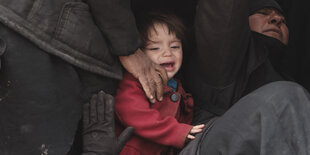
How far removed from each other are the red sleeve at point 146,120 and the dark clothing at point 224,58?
259mm

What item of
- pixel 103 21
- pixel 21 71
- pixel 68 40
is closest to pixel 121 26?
pixel 103 21

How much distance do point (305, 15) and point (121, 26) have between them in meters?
1.50

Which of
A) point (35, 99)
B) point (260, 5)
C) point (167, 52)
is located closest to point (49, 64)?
point (35, 99)

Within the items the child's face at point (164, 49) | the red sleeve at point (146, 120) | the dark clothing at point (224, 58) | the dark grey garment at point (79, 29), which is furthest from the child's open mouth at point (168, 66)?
the dark grey garment at point (79, 29)

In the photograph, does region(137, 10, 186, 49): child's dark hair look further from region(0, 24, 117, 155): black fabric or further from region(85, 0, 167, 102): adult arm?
region(0, 24, 117, 155): black fabric

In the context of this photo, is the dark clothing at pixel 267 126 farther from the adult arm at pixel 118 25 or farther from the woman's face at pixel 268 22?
the woman's face at pixel 268 22

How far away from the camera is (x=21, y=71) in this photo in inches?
47.2

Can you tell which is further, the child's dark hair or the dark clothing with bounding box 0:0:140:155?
the child's dark hair

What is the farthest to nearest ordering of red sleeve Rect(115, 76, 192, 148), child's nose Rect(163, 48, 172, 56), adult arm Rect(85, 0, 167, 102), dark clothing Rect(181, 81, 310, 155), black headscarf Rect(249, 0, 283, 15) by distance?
black headscarf Rect(249, 0, 283, 15), child's nose Rect(163, 48, 172, 56), red sleeve Rect(115, 76, 192, 148), adult arm Rect(85, 0, 167, 102), dark clothing Rect(181, 81, 310, 155)

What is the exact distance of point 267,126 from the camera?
1.18 metres

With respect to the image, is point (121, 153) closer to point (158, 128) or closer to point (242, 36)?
point (158, 128)

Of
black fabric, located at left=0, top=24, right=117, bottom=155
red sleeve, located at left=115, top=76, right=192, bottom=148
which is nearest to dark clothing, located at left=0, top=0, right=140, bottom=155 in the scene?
black fabric, located at left=0, top=24, right=117, bottom=155

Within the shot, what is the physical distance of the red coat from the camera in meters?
1.52

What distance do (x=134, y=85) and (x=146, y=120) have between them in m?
0.13
